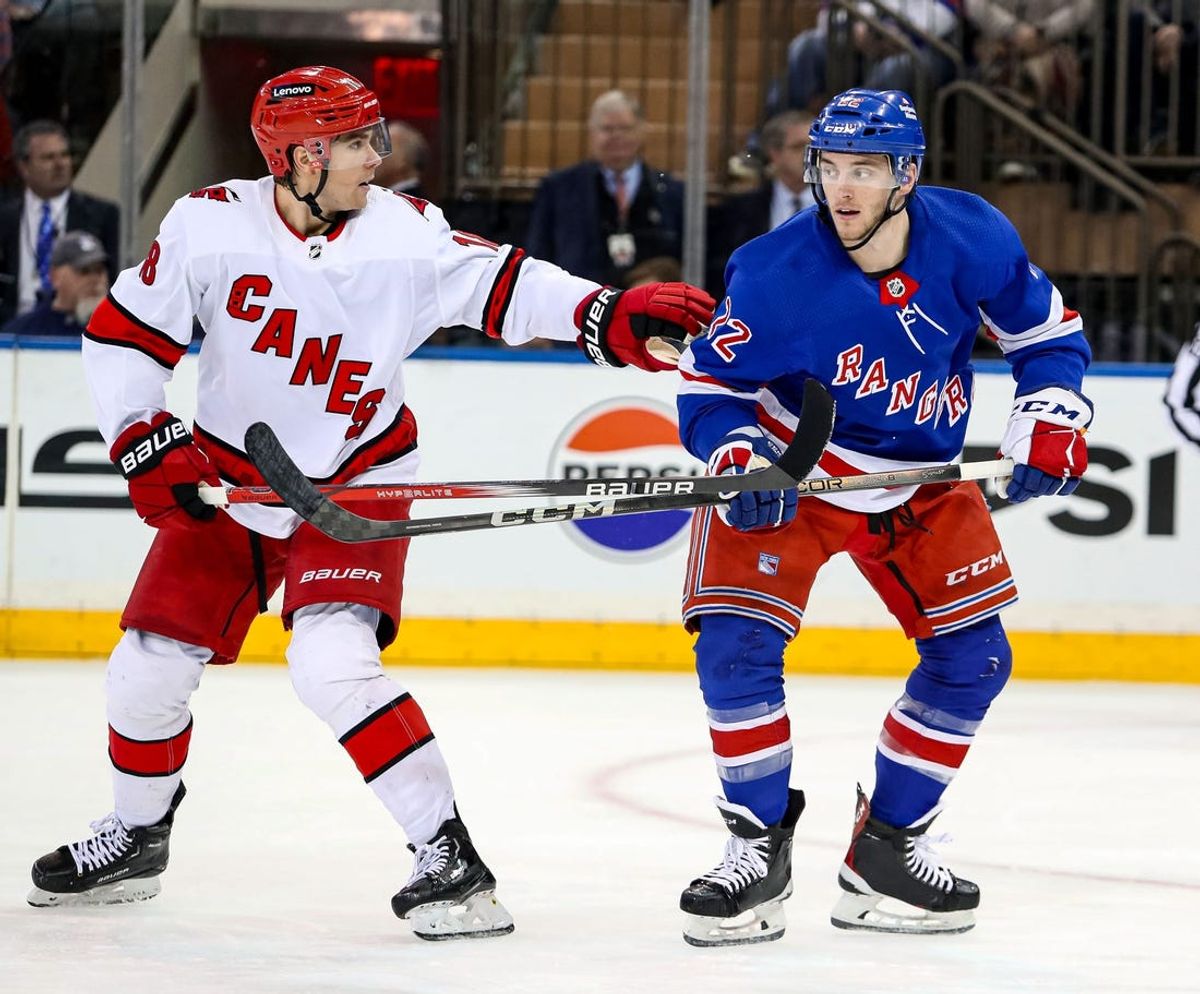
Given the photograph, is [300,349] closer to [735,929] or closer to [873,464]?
[873,464]

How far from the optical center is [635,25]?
6.89 metres

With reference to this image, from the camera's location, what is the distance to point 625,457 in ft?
20.2

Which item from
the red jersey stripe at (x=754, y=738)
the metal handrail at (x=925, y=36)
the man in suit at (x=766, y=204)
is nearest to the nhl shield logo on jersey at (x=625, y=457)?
the man in suit at (x=766, y=204)

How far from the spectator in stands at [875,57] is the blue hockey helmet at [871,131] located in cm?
384

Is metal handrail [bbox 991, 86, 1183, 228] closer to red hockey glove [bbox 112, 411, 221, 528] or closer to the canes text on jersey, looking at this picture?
the canes text on jersey

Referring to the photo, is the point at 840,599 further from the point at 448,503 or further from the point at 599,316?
the point at 599,316

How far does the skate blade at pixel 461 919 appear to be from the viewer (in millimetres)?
3186

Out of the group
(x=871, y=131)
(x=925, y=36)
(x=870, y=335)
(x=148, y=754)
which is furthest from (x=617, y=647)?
(x=871, y=131)

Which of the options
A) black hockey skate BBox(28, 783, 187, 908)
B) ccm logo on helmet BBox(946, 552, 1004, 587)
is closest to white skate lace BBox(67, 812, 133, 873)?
black hockey skate BBox(28, 783, 187, 908)

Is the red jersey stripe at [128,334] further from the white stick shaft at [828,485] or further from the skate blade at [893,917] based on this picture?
the skate blade at [893,917]

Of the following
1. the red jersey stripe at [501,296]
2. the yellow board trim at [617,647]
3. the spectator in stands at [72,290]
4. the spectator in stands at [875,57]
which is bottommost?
the yellow board trim at [617,647]

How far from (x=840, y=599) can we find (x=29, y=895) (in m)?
3.23

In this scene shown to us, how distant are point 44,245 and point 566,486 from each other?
3.57 m

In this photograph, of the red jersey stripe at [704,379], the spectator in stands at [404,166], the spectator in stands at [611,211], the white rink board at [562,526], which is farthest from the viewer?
the spectator in stands at [404,166]
